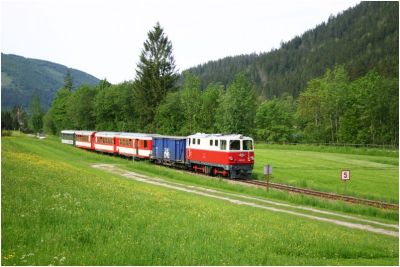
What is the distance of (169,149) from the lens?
5012 centimetres

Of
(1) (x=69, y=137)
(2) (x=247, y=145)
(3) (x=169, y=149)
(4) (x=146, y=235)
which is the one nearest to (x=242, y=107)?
(3) (x=169, y=149)

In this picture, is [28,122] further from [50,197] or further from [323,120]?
[50,197]

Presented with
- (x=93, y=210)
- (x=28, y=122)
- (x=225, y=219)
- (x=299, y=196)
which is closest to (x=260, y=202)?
(x=299, y=196)

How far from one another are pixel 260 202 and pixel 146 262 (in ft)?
56.0

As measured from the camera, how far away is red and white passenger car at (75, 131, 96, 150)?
240ft

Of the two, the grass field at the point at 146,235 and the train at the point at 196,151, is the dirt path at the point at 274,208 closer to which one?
the grass field at the point at 146,235

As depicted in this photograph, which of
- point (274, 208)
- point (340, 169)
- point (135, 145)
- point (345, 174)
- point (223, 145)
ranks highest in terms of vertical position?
point (223, 145)

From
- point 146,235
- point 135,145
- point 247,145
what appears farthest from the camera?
point 135,145

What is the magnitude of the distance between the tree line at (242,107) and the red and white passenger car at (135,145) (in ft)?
62.2

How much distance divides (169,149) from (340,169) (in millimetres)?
18715

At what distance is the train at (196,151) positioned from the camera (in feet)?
131

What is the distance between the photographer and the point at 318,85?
3932 inches

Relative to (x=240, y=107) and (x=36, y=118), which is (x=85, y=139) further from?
(x=36, y=118)

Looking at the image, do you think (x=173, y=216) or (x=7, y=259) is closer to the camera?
(x=7, y=259)
